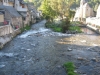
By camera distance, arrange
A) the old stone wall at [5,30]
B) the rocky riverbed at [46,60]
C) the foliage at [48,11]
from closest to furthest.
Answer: the rocky riverbed at [46,60], the old stone wall at [5,30], the foliage at [48,11]

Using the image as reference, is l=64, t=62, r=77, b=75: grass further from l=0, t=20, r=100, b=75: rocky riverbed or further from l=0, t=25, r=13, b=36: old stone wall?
l=0, t=25, r=13, b=36: old stone wall

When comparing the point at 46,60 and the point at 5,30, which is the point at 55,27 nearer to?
the point at 5,30

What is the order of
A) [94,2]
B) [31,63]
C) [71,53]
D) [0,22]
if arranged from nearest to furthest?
1. [31,63]
2. [71,53]
3. [0,22]
4. [94,2]

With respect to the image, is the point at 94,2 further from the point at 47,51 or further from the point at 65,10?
the point at 47,51

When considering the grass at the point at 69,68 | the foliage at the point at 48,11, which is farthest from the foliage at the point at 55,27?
the grass at the point at 69,68

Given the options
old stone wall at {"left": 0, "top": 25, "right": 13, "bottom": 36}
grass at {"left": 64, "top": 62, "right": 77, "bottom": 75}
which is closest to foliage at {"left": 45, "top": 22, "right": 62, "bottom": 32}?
old stone wall at {"left": 0, "top": 25, "right": 13, "bottom": 36}

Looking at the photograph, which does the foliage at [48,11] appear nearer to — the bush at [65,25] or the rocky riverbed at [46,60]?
the bush at [65,25]

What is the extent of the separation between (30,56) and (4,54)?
12.4 ft

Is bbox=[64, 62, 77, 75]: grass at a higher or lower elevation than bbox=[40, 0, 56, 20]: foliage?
lower

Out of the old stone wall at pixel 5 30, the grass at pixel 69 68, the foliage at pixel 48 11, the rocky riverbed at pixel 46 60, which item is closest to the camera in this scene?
the grass at pixel 69 68

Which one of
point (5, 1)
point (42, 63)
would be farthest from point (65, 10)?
point (42, 63)

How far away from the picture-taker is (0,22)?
36875 millimetres

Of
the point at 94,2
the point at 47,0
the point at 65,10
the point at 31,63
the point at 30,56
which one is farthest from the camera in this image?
the point at 94,2

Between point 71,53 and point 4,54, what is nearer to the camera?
point 4,54
